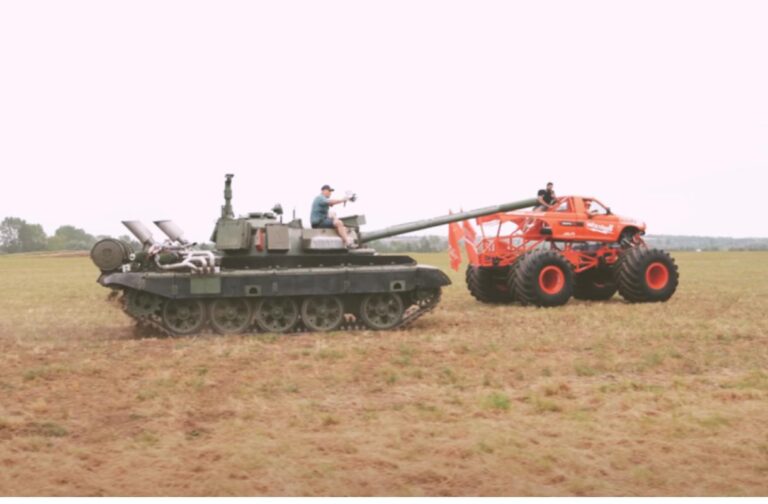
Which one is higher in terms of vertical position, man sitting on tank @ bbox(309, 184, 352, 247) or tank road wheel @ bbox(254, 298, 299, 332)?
man sitting on tank @ bbox(309, 184, 352, 247)

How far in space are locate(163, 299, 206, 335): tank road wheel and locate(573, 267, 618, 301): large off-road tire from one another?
1121cm

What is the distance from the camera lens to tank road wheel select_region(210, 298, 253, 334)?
54.9 ft

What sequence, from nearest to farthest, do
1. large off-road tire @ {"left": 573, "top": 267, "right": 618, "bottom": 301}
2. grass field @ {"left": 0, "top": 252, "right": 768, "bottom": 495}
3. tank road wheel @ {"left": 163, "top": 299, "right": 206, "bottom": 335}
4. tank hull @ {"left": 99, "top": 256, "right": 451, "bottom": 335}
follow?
grass field @ {"left": 0, "top": 252, "right": 768, "bottom": 495}, tank hull @ {"left": 99, "top": 256, "right": 451, "bottom": 335}, tank road wheel @ {"left": 163, "top": 299, "right": 206, "bottom": 335}, large off-road tire @ {"left": 573, "top": 267, "right": 618, "bottom": 301}

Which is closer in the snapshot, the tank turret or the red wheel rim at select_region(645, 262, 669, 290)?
the tank turret

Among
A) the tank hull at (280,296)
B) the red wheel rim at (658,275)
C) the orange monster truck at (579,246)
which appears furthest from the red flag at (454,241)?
the tank hull at (280,296)

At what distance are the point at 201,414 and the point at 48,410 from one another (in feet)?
5.76

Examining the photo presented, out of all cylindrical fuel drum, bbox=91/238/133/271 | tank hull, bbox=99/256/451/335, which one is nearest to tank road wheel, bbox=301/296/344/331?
tank hull, bbox=99/256/451/335

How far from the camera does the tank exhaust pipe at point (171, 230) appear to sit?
17.6 meters

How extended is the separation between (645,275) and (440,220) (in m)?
5.81

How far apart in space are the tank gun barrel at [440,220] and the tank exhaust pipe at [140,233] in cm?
402

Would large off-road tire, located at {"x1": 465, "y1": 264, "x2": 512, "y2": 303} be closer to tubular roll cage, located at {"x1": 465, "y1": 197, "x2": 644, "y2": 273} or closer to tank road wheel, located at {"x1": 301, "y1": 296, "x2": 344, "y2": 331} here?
tubular roll cage, located at {"x1": 465, "y1": 197, "x2": 644, "y2": 273}

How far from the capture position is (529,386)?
37.8 feet

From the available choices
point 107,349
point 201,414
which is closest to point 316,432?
point 201,414

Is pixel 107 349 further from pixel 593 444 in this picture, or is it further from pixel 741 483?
pixel 741 483
